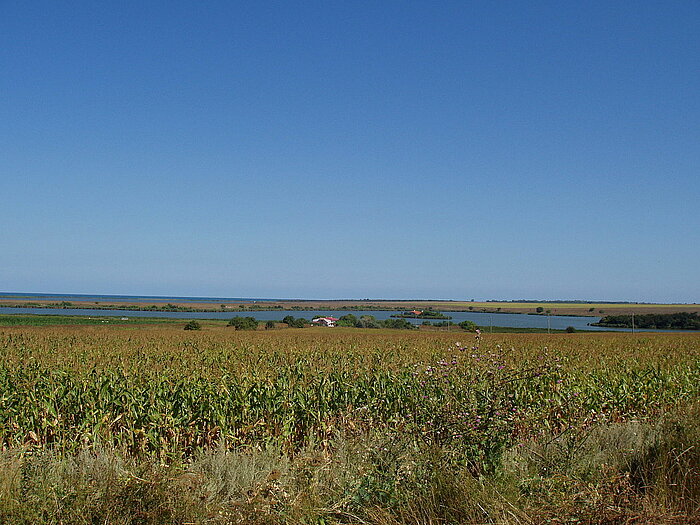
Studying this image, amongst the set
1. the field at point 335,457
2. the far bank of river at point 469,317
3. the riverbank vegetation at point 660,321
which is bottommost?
the far bank of river at point 469,317

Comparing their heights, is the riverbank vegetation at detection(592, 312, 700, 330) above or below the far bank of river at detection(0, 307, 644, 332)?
above

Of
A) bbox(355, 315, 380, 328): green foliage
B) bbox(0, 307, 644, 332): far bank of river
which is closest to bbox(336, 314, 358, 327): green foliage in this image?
bbox(355, 315, 380, 328): green foliage

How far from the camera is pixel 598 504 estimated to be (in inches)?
177

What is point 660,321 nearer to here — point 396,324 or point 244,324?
point 396,324

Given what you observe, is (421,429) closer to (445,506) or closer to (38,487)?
(445,506)

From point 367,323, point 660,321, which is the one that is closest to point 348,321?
point 367,323

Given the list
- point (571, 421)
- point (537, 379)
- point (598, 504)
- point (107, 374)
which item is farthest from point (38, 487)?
point (537, 379)

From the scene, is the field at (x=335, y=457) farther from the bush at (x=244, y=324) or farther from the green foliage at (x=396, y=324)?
the green foliage at (x=396, y=324)

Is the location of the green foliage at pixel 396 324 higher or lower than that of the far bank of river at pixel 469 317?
higher

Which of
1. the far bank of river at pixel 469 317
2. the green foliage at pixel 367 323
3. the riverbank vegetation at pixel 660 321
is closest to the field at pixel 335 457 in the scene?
the green foliage at pixel 367 323

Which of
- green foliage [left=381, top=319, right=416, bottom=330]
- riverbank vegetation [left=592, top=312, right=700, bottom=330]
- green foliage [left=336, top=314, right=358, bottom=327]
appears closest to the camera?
green foliage [left=381, top=319, right=416, bottom=330]

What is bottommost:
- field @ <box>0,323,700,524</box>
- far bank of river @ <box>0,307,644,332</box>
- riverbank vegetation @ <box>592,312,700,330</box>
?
far bank of river @ <box>0,307,644,332</box>

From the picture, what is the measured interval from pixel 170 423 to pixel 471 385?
4.69 metres

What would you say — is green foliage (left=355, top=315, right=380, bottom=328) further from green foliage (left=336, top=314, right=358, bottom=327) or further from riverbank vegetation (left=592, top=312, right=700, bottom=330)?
riverbank vegetation (left=592, top=312, right=700, bottom=330)
